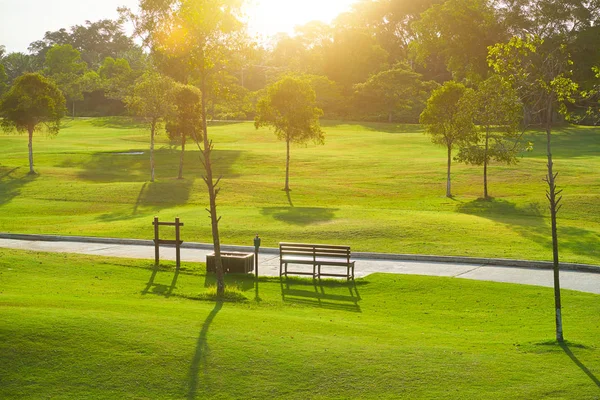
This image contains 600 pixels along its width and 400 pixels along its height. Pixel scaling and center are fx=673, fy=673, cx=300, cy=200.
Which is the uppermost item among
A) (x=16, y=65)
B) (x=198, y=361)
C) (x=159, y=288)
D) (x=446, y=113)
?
(x=16, y=65)

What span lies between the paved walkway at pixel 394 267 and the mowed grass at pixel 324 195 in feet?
6.45

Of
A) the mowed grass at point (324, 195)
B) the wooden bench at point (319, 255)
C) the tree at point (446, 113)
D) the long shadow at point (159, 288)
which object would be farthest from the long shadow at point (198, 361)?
the tree at point (446, 113)

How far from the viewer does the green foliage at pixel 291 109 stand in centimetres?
4459

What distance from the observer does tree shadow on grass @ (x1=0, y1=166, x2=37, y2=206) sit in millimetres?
41219

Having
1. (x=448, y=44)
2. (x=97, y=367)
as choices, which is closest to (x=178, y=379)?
(x=97, y=367)

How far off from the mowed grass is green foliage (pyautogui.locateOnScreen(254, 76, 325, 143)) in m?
3.91

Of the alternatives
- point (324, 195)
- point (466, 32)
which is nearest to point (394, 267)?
point (324, 195)

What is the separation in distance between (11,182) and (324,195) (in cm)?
2139

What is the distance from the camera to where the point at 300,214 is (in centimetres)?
3334

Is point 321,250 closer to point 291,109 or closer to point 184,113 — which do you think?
point 291,109

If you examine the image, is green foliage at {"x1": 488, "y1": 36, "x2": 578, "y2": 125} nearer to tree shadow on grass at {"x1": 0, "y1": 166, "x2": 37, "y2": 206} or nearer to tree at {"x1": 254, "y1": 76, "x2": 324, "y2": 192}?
tree at {"x1": 254, "y1": 76, "x2": 324, "y2": 192}

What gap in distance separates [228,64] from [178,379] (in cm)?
1016

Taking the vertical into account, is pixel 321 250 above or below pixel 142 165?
below

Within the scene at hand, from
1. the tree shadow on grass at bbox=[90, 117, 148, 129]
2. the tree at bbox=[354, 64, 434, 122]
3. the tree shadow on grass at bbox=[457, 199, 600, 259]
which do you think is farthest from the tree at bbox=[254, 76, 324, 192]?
the tree at bbox=[354, 64, 434, 122]
